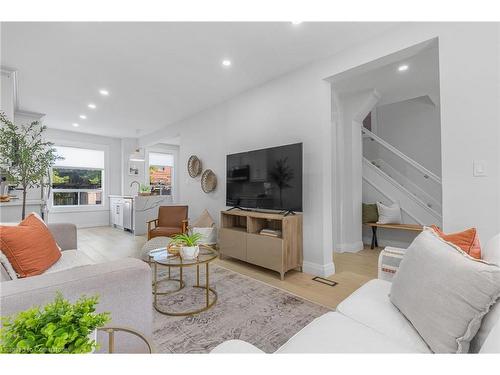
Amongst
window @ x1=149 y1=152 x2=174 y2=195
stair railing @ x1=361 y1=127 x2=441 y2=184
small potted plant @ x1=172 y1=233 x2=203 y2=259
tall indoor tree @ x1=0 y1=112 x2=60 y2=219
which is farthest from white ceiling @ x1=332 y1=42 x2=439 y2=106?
window @ x1=149 y1=152 x2=174 y2=195

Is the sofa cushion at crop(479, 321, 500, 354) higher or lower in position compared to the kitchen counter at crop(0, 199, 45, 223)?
lower

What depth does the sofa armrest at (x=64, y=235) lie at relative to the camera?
8.00 feet

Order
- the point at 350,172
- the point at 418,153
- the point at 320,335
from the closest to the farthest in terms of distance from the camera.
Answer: the point at 320,335
the point at 350,172
the point at 418,153

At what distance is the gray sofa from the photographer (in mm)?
959

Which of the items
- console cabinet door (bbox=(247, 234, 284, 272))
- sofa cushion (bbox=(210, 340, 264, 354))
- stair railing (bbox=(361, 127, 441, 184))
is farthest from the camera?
stair railing (bbox=(361, 127, 441, 184))

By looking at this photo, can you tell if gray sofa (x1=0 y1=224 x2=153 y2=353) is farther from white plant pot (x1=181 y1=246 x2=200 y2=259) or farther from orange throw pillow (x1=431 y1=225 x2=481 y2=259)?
orange throw pillow (x1=431 y1=225 x2=481 y2=259)

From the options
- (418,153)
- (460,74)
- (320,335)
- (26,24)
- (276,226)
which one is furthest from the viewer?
(418,153)

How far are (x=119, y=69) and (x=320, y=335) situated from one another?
357 centimetres

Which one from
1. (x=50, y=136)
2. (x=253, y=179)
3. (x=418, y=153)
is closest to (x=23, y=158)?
(x=253, y=179)

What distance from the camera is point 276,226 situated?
3.26m

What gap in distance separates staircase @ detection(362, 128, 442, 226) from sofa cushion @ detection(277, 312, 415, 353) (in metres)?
3.70

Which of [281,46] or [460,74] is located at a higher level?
[281,46]

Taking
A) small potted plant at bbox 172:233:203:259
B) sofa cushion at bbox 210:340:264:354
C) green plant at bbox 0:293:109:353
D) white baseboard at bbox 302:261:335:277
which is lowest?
white baseboard at bbox 302:261:335:277

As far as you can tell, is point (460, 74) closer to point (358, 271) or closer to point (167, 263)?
point (358, 271)
